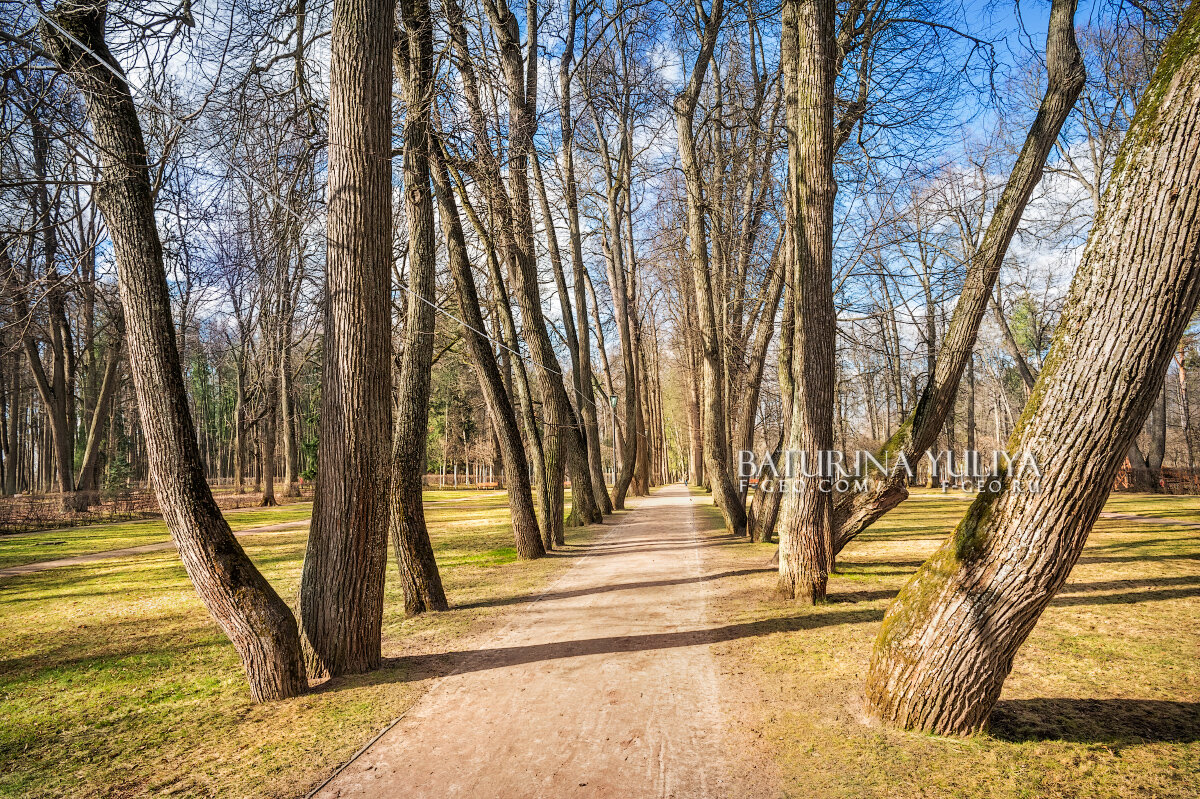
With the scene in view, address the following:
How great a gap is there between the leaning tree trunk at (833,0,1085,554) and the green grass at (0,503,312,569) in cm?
1418

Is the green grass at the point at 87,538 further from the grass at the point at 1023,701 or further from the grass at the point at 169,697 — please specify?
the grass at the point at 1023,701

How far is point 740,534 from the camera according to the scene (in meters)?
12.6

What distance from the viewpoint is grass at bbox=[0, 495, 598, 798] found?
326cm

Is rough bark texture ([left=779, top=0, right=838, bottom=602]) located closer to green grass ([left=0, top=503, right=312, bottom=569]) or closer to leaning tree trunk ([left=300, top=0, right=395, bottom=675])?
leaning tree trunk ([left=300, top=0, right=395, bottom=675])

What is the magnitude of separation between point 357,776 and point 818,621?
4231 millimetres

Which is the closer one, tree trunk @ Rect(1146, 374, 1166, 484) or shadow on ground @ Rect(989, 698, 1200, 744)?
shadow on ground @ Rect(989, 698, 1200, 744)

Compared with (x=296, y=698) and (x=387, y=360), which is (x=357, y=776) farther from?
(x=387, y=360)

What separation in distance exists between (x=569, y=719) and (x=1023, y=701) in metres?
2.76

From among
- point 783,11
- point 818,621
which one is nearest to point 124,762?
point 818,621

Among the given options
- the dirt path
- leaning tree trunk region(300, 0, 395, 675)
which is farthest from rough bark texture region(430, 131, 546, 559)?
the dirt path

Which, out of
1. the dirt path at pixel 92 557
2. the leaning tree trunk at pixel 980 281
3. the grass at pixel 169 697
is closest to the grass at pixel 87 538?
the dirt path at pixel 92 557

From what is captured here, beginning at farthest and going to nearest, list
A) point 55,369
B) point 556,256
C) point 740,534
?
point 55,369 < point 556,256 < point 740,534

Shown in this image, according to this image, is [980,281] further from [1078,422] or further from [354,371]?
[354,371]

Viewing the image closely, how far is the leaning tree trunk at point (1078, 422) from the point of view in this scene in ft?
8.83
